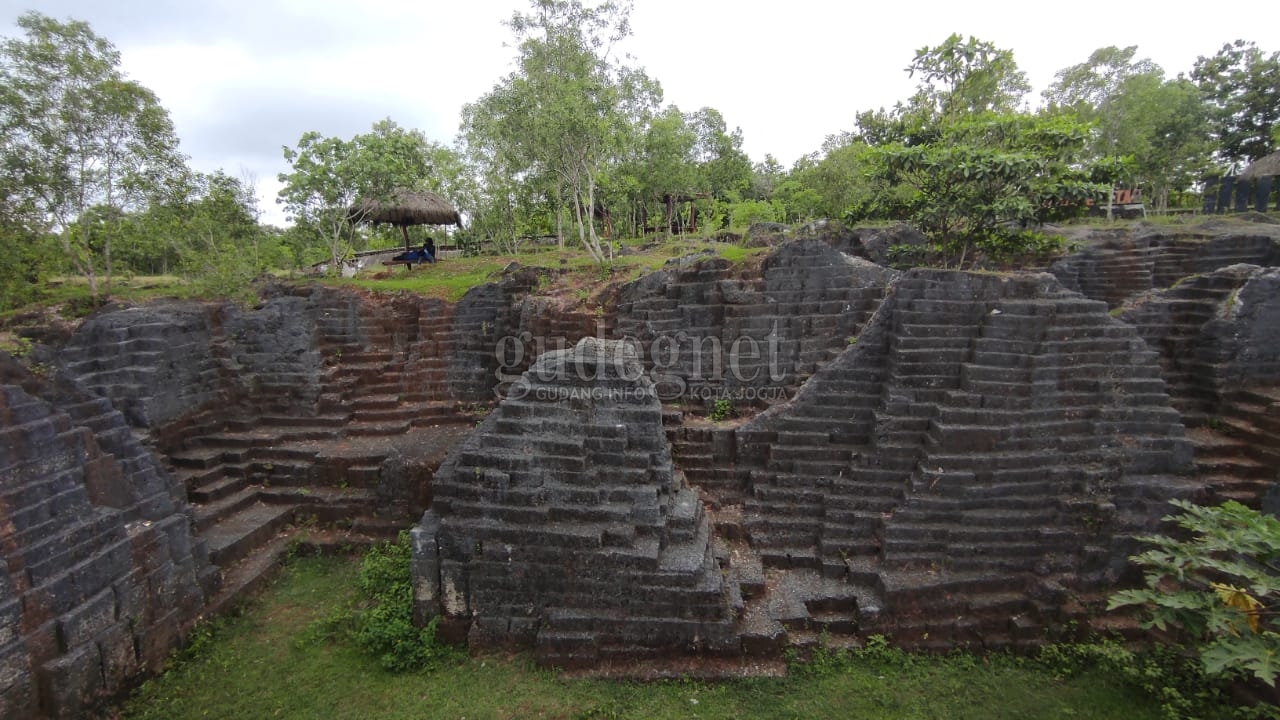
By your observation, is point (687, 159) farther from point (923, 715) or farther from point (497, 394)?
point (923, 715)

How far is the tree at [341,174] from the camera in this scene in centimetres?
1391

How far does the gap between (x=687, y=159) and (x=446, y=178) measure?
10.9m

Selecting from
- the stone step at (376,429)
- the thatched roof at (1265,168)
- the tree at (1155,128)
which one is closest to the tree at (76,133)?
the stone step at (376,429)

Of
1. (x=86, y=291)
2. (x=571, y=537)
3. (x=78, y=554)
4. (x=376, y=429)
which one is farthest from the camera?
(x=86, y=291)

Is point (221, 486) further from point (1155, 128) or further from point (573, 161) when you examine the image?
point (1155, 128)

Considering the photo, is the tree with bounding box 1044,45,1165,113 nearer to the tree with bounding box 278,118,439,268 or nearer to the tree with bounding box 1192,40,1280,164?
the tree with bounding box 1192,40,1280,164

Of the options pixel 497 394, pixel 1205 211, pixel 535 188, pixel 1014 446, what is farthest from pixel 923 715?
pixel 1205 211

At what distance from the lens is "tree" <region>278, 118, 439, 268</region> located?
13.9 metres

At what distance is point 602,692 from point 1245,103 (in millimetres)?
32249

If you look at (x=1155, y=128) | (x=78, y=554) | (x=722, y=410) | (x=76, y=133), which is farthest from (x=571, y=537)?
(x=1155, y=128)

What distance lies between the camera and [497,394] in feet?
37.4

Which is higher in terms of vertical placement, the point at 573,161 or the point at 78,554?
the point at 573,161

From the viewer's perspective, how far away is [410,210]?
1822 cm

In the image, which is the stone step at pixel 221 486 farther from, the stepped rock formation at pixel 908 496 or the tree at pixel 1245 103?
the tree at pixel 1245 103
